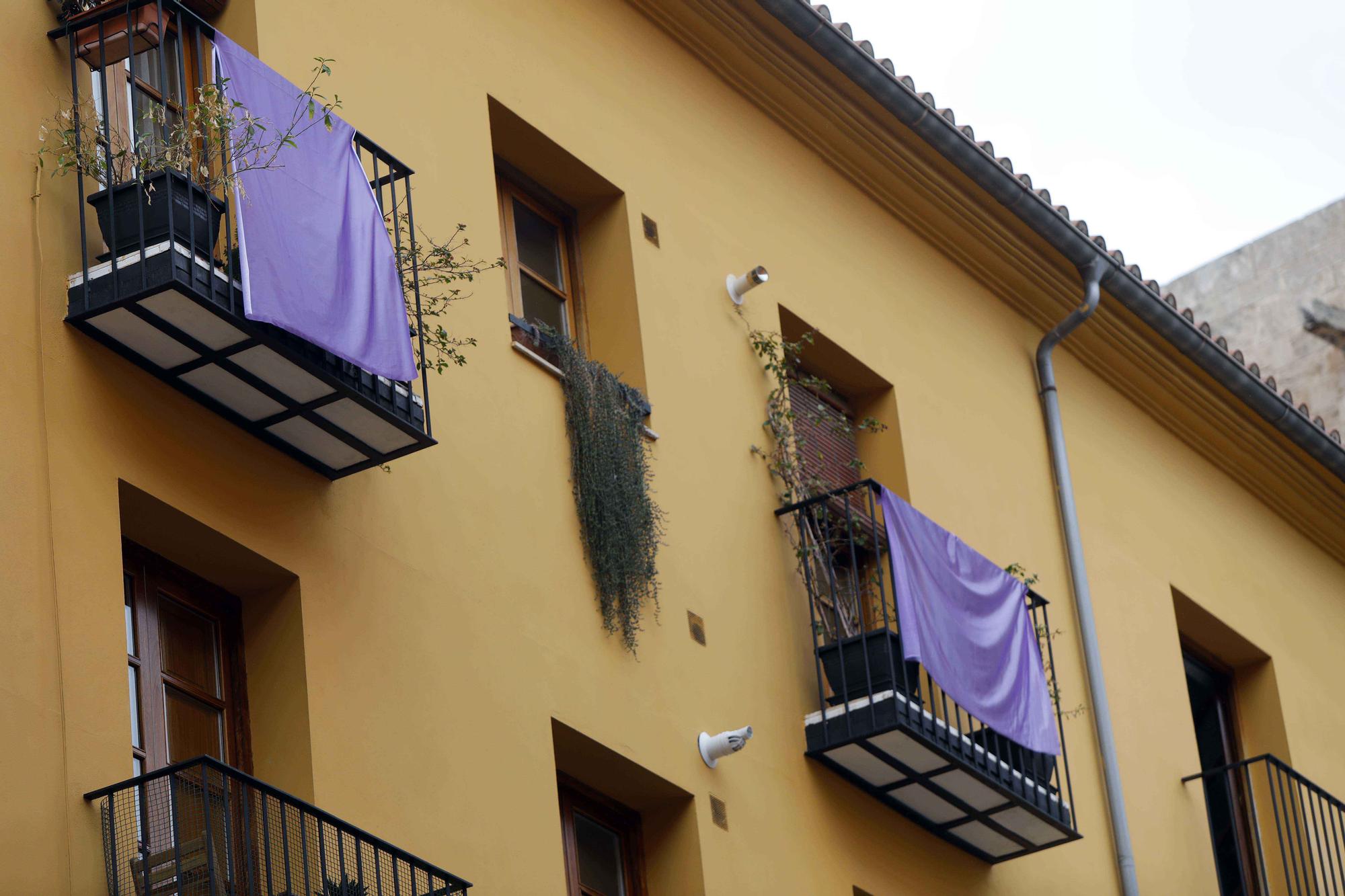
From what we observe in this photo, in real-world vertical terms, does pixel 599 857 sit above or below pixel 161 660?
below

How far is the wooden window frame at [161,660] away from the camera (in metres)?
8.37

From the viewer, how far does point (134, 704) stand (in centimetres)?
834

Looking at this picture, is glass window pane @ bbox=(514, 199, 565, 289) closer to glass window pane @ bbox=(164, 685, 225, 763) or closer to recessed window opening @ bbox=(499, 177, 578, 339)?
recessed window opening @ bbox=(499, 177, 578, 339)

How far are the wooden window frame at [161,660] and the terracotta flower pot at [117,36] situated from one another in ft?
6.24

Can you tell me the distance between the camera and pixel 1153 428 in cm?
1714

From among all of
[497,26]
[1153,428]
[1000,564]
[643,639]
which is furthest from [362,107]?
[1153,428]

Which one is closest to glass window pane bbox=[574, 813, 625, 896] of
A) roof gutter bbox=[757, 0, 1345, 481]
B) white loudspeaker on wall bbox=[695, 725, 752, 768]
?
white loudspeaker on wall bbox=[695, 725, 752, 768]

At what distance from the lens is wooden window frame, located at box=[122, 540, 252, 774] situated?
8367 mm

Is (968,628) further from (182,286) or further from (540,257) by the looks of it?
(182,286)

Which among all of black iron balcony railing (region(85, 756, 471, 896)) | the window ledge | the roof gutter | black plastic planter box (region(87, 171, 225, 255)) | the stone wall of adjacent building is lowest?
black iron balcony railing (region(85, 756, 471, 896))

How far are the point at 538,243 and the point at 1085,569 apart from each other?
4.99 m

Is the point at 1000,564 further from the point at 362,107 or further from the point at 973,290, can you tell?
the point at 362,107

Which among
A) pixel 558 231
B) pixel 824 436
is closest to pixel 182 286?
pixel 558 231

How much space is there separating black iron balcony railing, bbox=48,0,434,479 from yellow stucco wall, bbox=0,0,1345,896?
118mm
